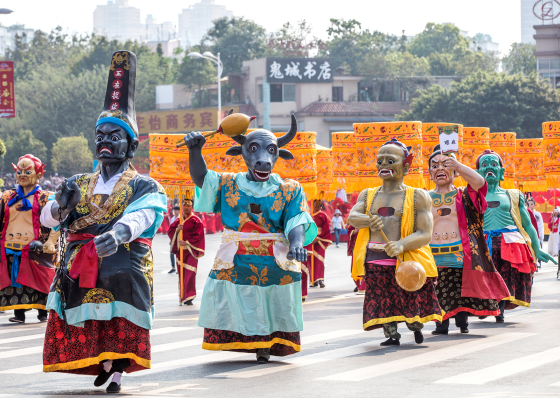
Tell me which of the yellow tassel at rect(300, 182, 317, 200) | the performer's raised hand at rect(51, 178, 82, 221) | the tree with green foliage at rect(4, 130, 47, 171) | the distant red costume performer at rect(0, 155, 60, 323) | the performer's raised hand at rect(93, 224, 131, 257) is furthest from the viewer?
the tree with green foliage at rect(4, 130, 47, 171)

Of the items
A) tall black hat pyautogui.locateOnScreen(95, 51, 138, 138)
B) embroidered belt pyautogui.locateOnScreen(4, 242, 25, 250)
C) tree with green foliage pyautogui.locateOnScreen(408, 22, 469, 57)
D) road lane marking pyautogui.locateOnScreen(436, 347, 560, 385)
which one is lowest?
road lane marking pyautogui.locateOnScreen(436, 347, 560, 385)

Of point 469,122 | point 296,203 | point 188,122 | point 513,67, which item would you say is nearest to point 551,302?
point 296,203

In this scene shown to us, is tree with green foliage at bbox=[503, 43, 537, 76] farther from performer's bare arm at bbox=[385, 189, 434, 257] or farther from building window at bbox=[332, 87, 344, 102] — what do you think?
performer's bare arm at bbox=[385, 189, 434, 257]

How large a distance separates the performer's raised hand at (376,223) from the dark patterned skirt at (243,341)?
1.47m

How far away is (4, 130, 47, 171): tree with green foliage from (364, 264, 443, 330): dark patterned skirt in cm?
5166

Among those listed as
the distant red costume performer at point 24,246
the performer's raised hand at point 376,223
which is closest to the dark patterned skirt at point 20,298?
the distant red costume performer at point 24,246

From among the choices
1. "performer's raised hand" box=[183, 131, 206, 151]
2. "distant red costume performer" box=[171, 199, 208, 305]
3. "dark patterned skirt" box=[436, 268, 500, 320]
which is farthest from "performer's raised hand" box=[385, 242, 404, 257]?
"distant red costume performer" box=[171, 199, 208, 305]

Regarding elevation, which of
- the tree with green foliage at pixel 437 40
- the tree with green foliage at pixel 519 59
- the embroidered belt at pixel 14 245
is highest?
the tree with green foliage at pixel 437 40

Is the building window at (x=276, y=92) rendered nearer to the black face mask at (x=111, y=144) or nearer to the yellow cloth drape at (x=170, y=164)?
the yellow cloth drape at (x=170, y=164)

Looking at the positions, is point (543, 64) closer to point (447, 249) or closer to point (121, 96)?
point (447, 249)

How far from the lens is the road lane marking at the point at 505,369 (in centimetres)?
685

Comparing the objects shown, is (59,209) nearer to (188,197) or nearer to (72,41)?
(188,197)

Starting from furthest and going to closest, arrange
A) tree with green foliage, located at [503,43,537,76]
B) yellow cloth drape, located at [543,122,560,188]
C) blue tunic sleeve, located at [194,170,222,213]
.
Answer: tree with green foliage, located at [503,43,537,76] < yellow cloth drape, located at [543,122,560,188] < blue tunic sleeve, located at [194,170,222,213]

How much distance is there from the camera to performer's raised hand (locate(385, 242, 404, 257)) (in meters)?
8.62
